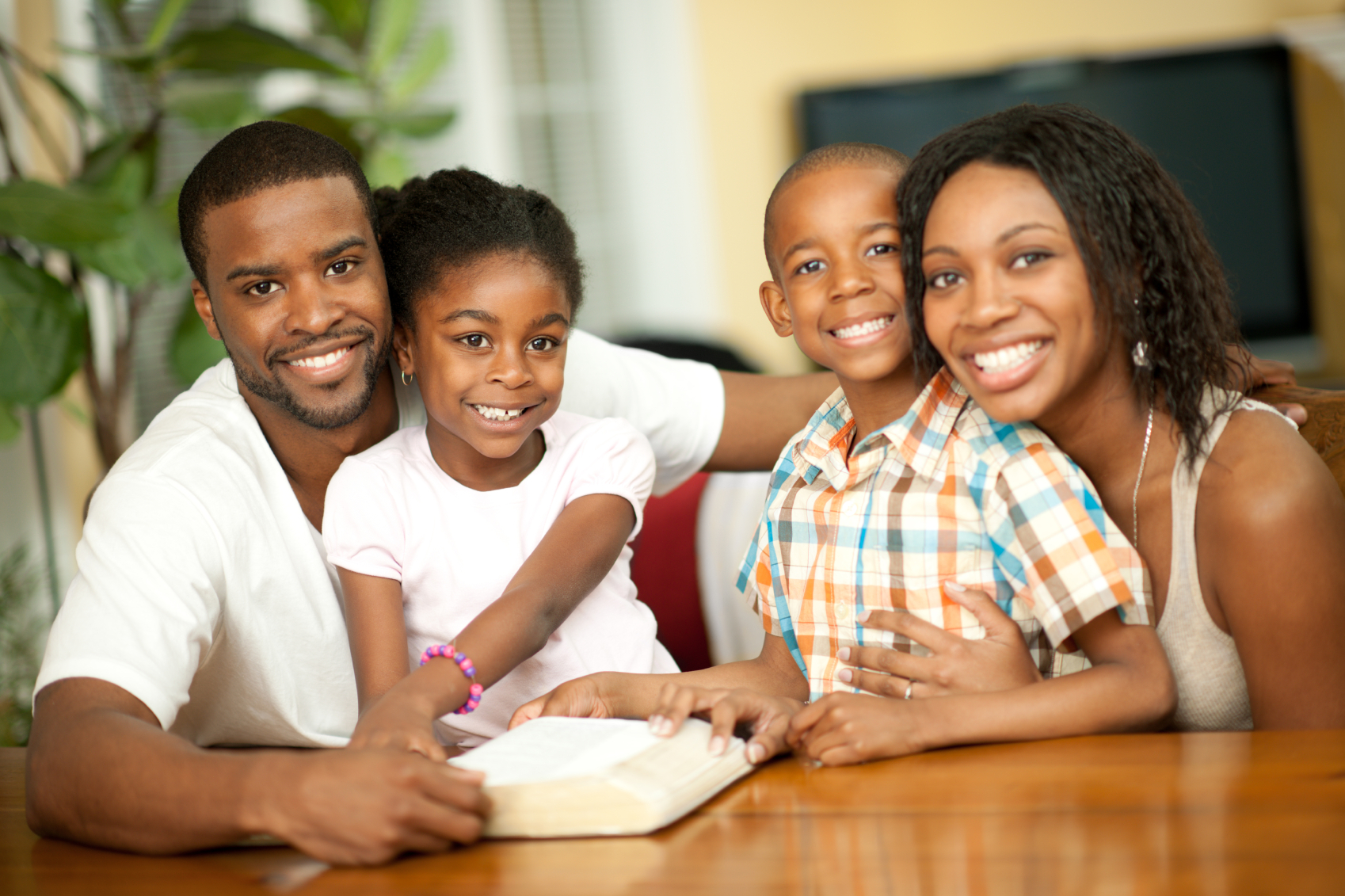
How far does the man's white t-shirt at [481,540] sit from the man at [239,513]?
0.10 meters

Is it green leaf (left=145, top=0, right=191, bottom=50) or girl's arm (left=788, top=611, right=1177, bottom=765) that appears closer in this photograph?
girl's arm (left=788, top=611, right=1177, bottom=765)

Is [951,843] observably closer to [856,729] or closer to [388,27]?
[856,729]

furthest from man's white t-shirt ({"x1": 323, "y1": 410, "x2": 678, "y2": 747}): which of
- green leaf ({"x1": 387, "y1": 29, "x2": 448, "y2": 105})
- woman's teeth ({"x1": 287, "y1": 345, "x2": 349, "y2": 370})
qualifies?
green leaf ({"x1": 387, "y1": 29, "x2": 448, "y2": 105})

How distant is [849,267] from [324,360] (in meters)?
0.64

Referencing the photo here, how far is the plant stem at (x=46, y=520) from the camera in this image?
2.73 meters

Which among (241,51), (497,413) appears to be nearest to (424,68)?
(241,51)

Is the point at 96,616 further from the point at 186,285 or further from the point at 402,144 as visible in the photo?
the point at 402,144

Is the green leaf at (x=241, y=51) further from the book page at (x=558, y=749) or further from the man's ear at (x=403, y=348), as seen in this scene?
the book page at (x=558, y=749)

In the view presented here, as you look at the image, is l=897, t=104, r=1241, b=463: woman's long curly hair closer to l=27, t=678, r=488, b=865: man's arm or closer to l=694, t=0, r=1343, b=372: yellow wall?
l=27, t=678, r=488, b=865: man's arm

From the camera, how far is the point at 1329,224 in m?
5.35

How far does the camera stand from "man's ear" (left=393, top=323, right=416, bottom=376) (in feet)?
4.90

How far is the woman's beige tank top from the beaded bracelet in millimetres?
682

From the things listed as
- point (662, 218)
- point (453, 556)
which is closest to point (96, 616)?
point (453, 556)

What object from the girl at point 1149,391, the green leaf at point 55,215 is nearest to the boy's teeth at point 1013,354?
the girl at point 1149,391
